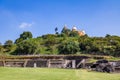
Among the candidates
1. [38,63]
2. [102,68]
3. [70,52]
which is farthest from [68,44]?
[102,68]

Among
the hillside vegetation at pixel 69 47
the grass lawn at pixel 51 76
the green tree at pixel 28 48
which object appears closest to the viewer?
the grass lawn at pixel 51 76

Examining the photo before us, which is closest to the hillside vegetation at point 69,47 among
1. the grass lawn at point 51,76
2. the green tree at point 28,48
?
the green tree at point 28,48

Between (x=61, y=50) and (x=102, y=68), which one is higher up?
(x=61, y=50)

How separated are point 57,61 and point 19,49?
3523 centimetres

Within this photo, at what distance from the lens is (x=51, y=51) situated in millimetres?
88250

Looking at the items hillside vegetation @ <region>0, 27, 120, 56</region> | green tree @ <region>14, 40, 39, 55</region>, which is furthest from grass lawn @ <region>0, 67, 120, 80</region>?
green tree @ <region>14, 40, 39, 55</region>

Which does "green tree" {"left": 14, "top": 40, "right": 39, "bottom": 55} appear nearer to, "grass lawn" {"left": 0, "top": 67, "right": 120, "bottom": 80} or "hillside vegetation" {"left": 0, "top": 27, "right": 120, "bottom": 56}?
"hillside vegetation" {"left": 0, "top": 27, "right": 120, "bottom": 56}

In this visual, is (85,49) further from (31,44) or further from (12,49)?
(12,49)

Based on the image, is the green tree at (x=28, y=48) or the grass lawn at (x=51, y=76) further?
the green tree at (x=28, y=48)

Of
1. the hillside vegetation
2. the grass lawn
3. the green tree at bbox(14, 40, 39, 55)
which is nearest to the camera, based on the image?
the grass lawn

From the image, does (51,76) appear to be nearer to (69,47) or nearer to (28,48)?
(69,47)

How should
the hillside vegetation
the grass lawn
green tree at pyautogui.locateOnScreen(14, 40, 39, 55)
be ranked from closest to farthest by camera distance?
the grass lawn
the hillside vegetation
green tree at pyautogui.locateOnScreen(14, 40, 39, 55)

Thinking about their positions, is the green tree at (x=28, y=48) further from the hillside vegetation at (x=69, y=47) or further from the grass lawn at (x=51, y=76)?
the grass lawn at (x=51, y=76)

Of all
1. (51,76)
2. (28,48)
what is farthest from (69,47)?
(51,76)
